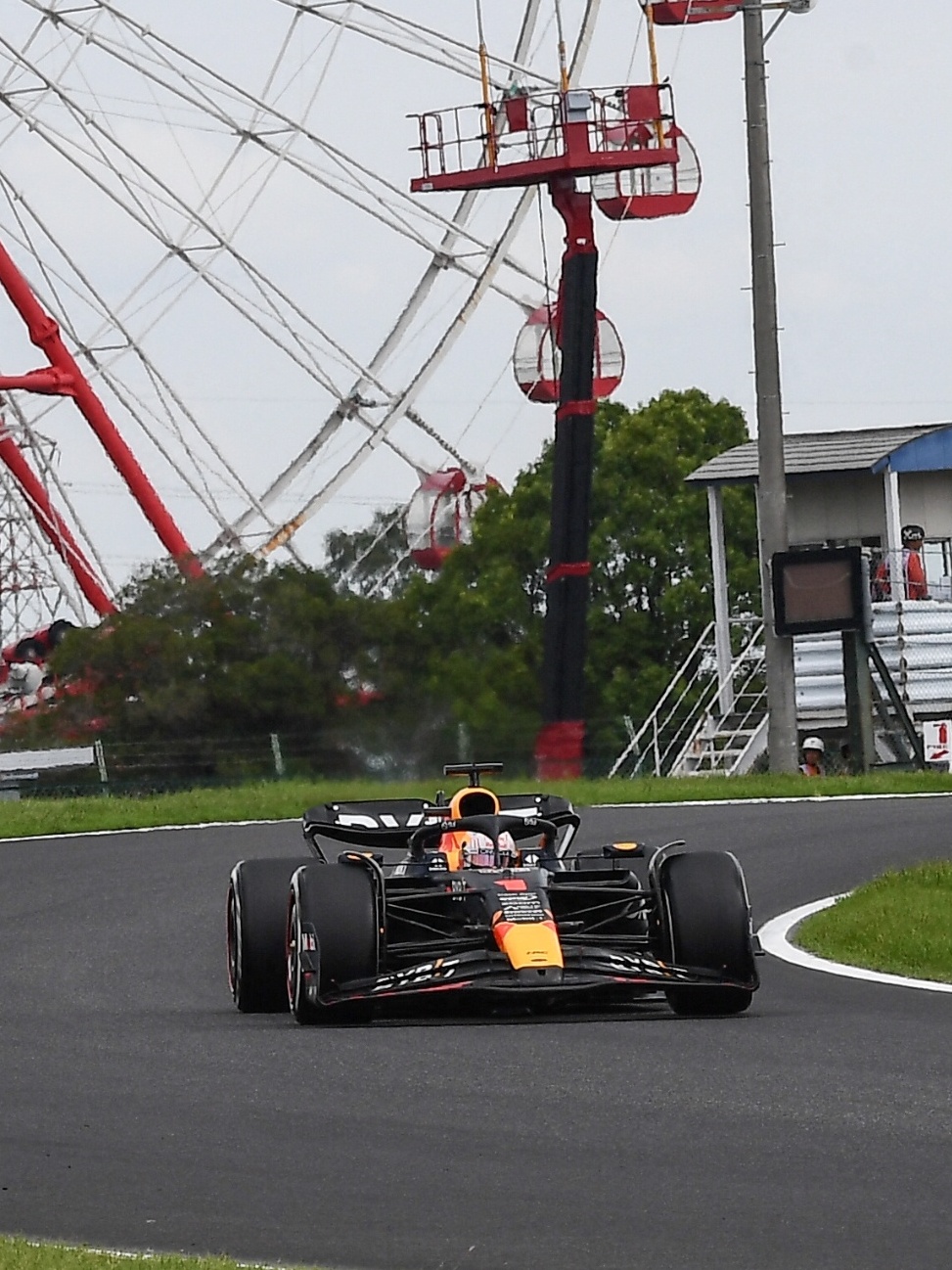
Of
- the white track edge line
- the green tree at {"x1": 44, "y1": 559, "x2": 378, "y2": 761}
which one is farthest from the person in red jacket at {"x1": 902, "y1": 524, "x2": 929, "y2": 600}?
the white track edge line

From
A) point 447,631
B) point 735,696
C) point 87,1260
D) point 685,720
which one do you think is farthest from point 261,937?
point 447,631

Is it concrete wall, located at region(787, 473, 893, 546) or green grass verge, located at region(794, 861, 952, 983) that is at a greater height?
concrete wall, located at region(787, 473, 893, 546)

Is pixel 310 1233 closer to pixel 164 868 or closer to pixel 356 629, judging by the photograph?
pixel 164 868

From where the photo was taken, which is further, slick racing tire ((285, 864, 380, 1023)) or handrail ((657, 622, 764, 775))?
handrail ((657, 622, 764, 775))

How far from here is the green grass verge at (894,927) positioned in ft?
40.3

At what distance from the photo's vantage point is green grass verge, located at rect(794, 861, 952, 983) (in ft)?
40.3

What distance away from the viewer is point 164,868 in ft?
62.5

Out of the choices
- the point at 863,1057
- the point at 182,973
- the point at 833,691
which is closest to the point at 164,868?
the point at 182,973

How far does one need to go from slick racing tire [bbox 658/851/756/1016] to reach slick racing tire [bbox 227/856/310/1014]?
1.61 m

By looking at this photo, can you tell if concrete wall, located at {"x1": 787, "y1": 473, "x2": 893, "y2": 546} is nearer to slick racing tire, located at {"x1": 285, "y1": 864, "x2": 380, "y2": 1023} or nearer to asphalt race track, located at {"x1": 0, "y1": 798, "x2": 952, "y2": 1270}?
asphalt race track, located at {"x1": 0, "y1": 798, "x2": 952, "y2": 1270}

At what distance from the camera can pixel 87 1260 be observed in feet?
18.6

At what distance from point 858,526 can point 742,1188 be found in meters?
29.5

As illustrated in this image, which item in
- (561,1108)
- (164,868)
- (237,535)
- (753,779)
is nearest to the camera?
(561,1108)

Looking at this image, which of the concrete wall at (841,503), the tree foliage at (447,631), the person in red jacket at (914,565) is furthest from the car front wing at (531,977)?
the concrete wall at (841,503)
